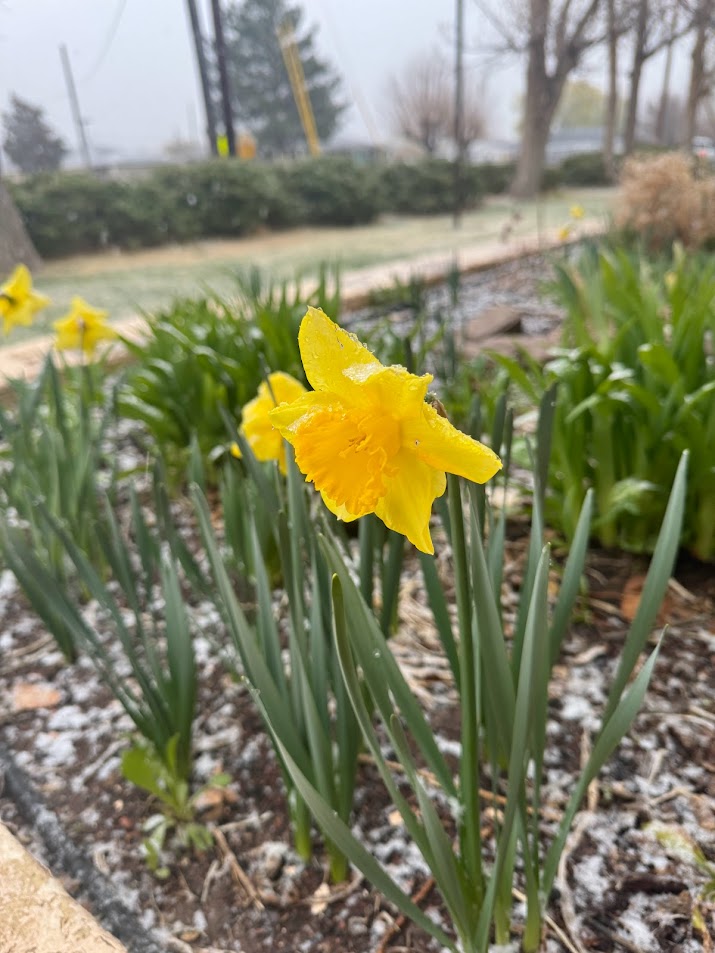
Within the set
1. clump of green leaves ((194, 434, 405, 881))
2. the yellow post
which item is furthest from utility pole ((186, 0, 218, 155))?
clump of green leaves ((194, 434, 405, 881))

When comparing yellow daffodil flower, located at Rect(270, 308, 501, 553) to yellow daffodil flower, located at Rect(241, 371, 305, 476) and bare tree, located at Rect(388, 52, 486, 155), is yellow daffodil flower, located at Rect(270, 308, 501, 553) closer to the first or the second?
yellow daffodil flower, located at Rect(241, 371, 305, 476)

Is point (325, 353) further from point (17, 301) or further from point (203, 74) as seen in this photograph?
point (203, 74)

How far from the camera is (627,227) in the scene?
4371 millimetres

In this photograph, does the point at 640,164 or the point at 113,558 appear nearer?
the point at 113,558

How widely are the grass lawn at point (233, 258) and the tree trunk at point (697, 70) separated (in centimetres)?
102

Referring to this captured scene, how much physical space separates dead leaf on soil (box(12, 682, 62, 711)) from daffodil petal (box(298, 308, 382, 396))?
3.01 ft

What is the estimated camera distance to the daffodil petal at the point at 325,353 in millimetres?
421

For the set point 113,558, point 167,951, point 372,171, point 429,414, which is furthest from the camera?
point 372,171

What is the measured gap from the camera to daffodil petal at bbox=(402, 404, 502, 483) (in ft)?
1.31

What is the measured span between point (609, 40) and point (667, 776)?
834cm

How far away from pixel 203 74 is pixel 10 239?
2.97 m

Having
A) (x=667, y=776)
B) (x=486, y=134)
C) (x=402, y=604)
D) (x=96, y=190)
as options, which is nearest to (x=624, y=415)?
(x=402, y=604)

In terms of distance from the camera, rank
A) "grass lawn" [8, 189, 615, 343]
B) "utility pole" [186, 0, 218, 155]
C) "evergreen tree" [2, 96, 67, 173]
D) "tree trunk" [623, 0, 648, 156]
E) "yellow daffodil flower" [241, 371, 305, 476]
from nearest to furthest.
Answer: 1. "yellow daffodil flower" [241, 371, 305, 476]
2. "grass lawn" [8, 189, 615, 343]
3. "tree trunk" [623, 0, 648, 156]
4. "evergreen tree" [2, 96, 67, 173]
5. "utility pole" [186, 0, 218, 155]

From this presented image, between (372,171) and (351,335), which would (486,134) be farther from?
(351,335)
